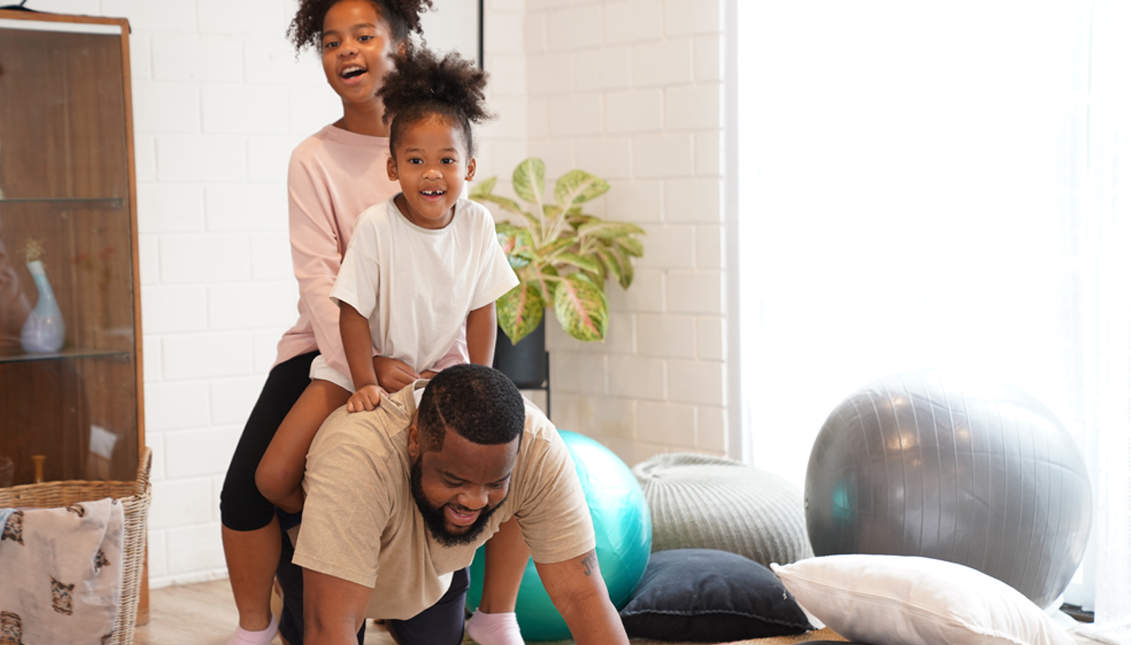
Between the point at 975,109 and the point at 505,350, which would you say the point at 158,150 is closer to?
the point at 505,350

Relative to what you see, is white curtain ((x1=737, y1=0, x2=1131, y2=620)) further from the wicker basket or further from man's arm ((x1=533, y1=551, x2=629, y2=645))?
the wicker basket

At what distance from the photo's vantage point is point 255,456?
1.97m

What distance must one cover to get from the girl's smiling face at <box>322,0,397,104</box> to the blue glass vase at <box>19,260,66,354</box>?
1.14m

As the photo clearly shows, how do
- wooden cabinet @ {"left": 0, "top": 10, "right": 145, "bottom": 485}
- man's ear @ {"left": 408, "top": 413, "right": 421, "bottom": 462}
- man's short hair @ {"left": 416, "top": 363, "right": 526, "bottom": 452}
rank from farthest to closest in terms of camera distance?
wooden cabinet @ {"left": 0, "top": 10, "right": 145, "bottom": 485}
man's ear @ {"left": 408, "top": 413, "right": 421, "bottom": 462}
man's short hair @ {"left": 416, "top": 363, "right": 526, "bottom": 452}

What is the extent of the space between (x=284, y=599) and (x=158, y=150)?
1439mm

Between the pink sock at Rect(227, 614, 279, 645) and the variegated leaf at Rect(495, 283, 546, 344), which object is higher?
the variegated leaf at Rect(495, 283, 546, 344)

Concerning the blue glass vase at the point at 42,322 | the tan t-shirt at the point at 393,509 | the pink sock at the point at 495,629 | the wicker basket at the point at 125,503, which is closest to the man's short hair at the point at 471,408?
the tan t-shirt at the point at 393,509

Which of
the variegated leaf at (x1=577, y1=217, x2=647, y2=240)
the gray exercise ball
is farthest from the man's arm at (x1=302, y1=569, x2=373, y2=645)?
the variegated leaf at (x1=577, y1=217, x2=647, y2=240)

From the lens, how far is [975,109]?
2.68 meters

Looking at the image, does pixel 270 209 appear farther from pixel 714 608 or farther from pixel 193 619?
pixel 714 608

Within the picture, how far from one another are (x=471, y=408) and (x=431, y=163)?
450mm

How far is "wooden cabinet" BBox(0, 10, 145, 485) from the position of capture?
2.58m

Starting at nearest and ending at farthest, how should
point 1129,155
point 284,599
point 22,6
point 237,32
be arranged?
point 284,599, point 1129,155, point 22,6, point 237,32

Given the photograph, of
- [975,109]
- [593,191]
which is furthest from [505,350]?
Result: [975,109]
